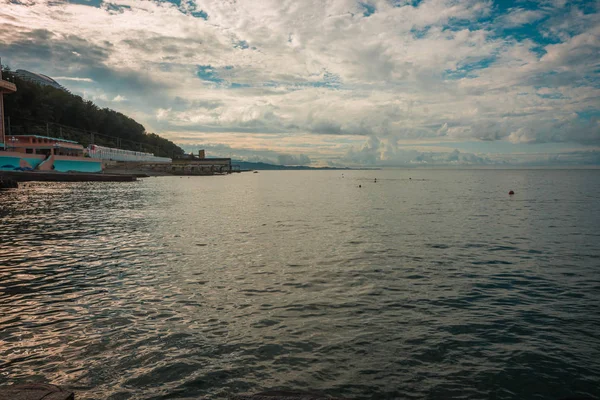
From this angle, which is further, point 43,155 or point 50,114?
point 50,114

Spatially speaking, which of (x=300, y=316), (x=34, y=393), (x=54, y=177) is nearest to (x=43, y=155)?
(x=54, y=177)

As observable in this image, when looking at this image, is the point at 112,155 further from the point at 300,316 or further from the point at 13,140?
the point at 300,316

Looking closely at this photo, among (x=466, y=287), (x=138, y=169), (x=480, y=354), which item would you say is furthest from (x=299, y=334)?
(x=138, y=169)

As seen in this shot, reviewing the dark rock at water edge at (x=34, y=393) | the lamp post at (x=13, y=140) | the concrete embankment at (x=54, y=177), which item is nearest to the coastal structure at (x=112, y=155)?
the lamp post at (x=13, y=140)

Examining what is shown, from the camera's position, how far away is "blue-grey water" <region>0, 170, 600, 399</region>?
8.34 meters

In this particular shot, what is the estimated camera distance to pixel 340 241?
25422mm

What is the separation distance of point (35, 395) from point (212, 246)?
56.1 feet

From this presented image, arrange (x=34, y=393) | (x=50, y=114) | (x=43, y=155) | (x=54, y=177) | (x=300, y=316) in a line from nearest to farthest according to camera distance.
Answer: (x=34, y=393) < (x=300, y=316) < (x=54, y=177) < (x=43, y=155) < (x=50, y=114)

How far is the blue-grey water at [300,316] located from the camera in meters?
8.34

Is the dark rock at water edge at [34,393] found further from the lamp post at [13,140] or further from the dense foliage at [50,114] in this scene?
A: the dense foliage at [50,114]

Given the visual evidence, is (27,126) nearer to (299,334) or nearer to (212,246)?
(212,246)

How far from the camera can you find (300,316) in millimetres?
11977

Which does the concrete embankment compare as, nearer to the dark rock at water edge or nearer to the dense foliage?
the dense foliage

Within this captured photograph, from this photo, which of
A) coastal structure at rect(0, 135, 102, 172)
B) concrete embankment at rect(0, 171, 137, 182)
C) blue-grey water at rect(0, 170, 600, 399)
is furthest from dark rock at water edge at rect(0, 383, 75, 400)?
coastal structure at rect(0, 135, 102, 172)
